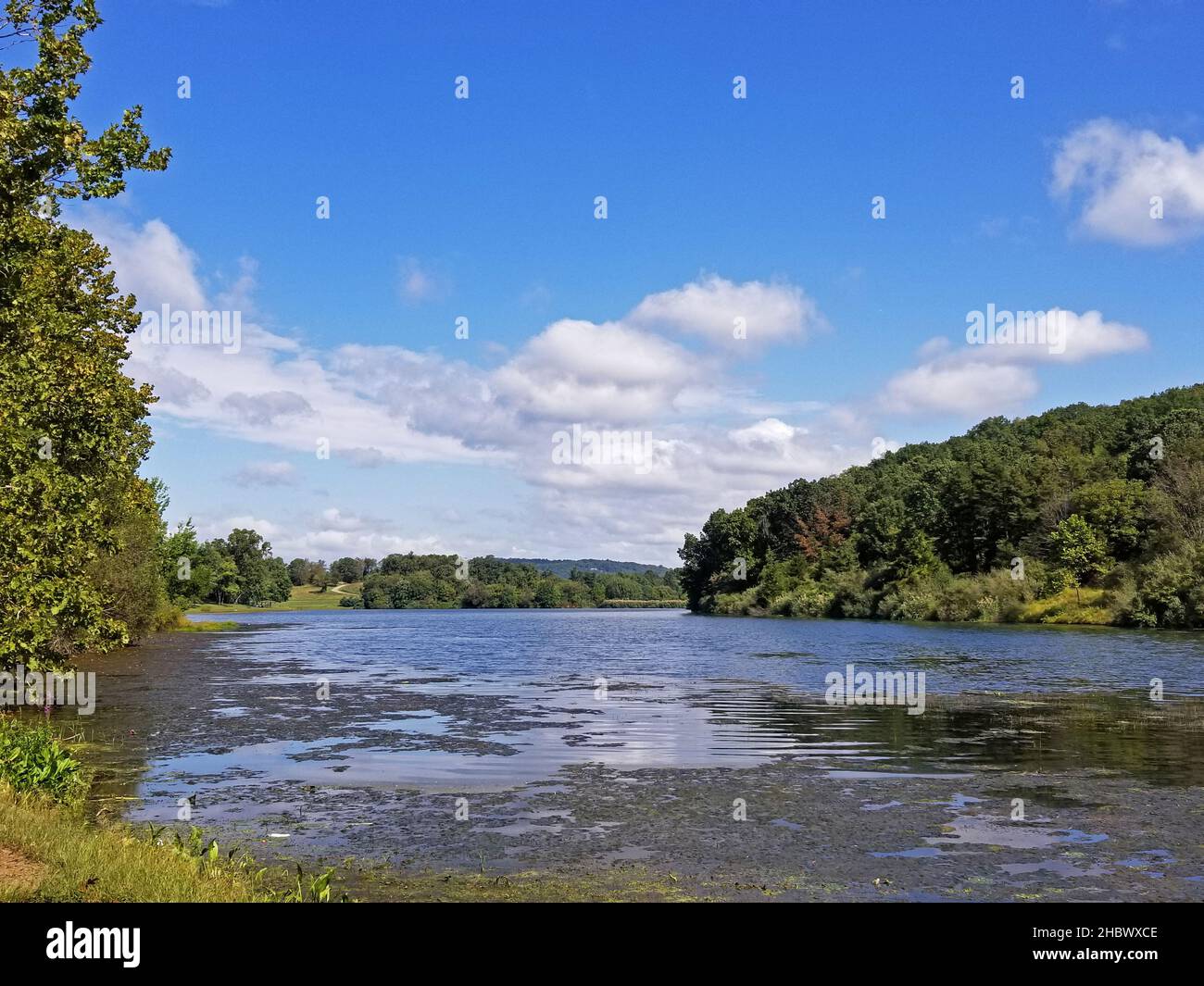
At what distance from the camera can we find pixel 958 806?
1722 centimetres

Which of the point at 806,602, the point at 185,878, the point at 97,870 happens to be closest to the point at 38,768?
the point at 97,870

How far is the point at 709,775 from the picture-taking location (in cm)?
2072

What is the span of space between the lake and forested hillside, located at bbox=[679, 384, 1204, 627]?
5052 centimetres

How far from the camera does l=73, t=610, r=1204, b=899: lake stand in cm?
1389

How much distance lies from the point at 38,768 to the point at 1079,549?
100186 mm

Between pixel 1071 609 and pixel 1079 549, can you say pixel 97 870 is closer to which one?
pixel 1071 609

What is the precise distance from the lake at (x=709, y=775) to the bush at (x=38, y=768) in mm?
799

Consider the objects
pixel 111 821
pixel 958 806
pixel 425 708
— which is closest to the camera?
pixel 111 821

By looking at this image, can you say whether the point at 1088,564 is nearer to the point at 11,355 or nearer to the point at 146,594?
the point at 146,594

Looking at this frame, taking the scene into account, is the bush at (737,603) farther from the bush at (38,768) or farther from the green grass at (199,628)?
the bush at (38,768)

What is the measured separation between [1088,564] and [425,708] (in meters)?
85.9

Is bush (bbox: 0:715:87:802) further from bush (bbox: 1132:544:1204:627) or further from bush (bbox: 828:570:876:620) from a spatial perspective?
bush (bbox: 828:570:876:620)

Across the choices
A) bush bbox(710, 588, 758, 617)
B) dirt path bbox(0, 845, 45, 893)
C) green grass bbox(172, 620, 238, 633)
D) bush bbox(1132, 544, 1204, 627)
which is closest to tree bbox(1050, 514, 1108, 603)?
bush bbox(1132, 544, 1204, 627)
